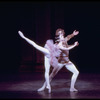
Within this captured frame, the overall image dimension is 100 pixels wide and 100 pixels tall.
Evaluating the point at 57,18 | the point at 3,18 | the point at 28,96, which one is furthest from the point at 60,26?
the point at 28,96

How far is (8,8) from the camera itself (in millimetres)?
14742

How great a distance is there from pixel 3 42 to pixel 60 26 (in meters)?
4.40

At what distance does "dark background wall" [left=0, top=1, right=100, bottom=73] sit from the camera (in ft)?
44.0

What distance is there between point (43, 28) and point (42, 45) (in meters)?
0.83

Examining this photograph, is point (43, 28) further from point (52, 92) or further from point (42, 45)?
point (52, 92)

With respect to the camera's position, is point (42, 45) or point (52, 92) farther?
point (42, 45)

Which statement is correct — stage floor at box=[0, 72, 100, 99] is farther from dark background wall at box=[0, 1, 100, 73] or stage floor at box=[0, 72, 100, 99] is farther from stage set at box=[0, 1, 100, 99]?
dark background wall at box=[0, 1, 100, 73]

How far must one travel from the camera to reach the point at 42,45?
13.5 metres

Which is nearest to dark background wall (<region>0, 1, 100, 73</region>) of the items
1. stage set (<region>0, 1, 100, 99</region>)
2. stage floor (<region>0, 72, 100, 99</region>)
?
stage set (<region>0, 1, 100, 99</region>)

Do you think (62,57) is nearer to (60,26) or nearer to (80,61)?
(60,26)

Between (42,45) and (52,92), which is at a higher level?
(42,45)

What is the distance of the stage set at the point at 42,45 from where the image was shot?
8719 mm

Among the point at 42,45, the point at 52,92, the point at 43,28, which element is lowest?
the point at 52,92

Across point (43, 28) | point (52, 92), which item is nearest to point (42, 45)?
point (43, 28)
